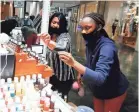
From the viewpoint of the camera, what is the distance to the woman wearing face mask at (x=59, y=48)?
2.07 m

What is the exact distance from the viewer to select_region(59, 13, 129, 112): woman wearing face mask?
4.32ft

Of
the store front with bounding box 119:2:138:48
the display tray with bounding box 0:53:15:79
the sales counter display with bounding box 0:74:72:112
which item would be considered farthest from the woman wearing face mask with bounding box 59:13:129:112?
the store front with bounding box 119:2:138:48

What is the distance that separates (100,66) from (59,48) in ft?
2.31

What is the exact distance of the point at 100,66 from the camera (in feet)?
4.54

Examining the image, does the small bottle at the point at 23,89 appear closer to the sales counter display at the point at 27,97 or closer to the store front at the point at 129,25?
the sales counter display at the point at 27,97

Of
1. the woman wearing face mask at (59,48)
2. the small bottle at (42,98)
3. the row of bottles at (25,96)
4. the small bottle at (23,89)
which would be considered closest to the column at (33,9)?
the woman wearing face mask at (59,48)

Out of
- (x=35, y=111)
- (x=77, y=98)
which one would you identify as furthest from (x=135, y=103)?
(x=35, y=111)

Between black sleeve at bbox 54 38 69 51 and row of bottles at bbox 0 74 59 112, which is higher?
black sleeve at bbox 54 38 69 51

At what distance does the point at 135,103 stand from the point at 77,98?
992 mm

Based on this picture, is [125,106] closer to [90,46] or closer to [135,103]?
[135,103]

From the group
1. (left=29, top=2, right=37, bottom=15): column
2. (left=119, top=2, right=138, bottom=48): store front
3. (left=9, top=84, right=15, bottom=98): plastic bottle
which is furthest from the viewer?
(left=119, top=2, right=138, bottom=48): store front

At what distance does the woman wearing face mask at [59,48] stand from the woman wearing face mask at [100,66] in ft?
1.18

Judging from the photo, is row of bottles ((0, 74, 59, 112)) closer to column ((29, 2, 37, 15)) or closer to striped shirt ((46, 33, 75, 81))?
striped shirt ((46, 33, 75, 81))

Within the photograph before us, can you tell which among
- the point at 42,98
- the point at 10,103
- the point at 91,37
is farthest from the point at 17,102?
the point at 91,37
